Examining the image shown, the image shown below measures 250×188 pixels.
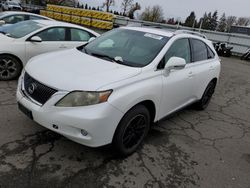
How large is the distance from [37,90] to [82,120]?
0.73m

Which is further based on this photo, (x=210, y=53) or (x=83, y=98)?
(x=210, y=53)

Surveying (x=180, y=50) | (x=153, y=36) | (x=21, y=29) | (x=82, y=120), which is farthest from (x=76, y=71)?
(x=21, y=29)

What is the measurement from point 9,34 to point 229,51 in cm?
1628

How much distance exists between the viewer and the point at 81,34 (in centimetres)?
667

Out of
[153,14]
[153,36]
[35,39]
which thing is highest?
[153,14]

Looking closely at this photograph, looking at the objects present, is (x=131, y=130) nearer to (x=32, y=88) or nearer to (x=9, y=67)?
(x=32, y=88)

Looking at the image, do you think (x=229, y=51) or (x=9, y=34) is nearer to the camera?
(x=9, y=34)

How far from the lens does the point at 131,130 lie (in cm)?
316

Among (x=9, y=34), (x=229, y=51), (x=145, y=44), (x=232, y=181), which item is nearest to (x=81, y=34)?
(x=9, y=34)

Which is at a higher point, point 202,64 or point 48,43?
point 202,64

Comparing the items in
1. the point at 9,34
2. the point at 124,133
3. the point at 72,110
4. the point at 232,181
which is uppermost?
the point at 9,34

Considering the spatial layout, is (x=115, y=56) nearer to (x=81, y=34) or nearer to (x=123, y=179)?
(x=123, y=179)

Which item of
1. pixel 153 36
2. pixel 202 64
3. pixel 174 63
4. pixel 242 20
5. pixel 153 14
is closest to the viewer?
pixel 174 63

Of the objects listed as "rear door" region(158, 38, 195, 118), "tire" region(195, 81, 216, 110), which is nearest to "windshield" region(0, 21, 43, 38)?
"rear door" region(158, 38, 195, 118)
